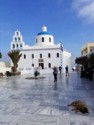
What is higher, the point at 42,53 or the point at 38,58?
the point at 42,53

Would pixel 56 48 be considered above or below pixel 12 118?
above

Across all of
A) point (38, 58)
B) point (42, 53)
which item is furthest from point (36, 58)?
point (42, 53)

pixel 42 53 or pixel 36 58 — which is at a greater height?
pixel 42 53

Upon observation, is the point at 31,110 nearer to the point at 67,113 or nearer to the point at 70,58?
the point at 67,113

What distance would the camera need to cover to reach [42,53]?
222 feet

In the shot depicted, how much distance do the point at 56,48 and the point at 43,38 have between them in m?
5.31

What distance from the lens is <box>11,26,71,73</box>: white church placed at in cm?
6662

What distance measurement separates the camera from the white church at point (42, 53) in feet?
219

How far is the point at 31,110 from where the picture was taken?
811cm

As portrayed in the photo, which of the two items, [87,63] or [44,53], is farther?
[44,53]

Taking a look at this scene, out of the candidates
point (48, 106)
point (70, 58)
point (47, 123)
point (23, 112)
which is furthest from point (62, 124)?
point (70, 58)

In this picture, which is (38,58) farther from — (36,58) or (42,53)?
(42,53)

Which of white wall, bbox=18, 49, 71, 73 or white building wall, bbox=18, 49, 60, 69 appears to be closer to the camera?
white wall, bbox=18, 49, 71, 73

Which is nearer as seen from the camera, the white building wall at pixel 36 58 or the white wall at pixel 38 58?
the white wall at pixel 38 58
